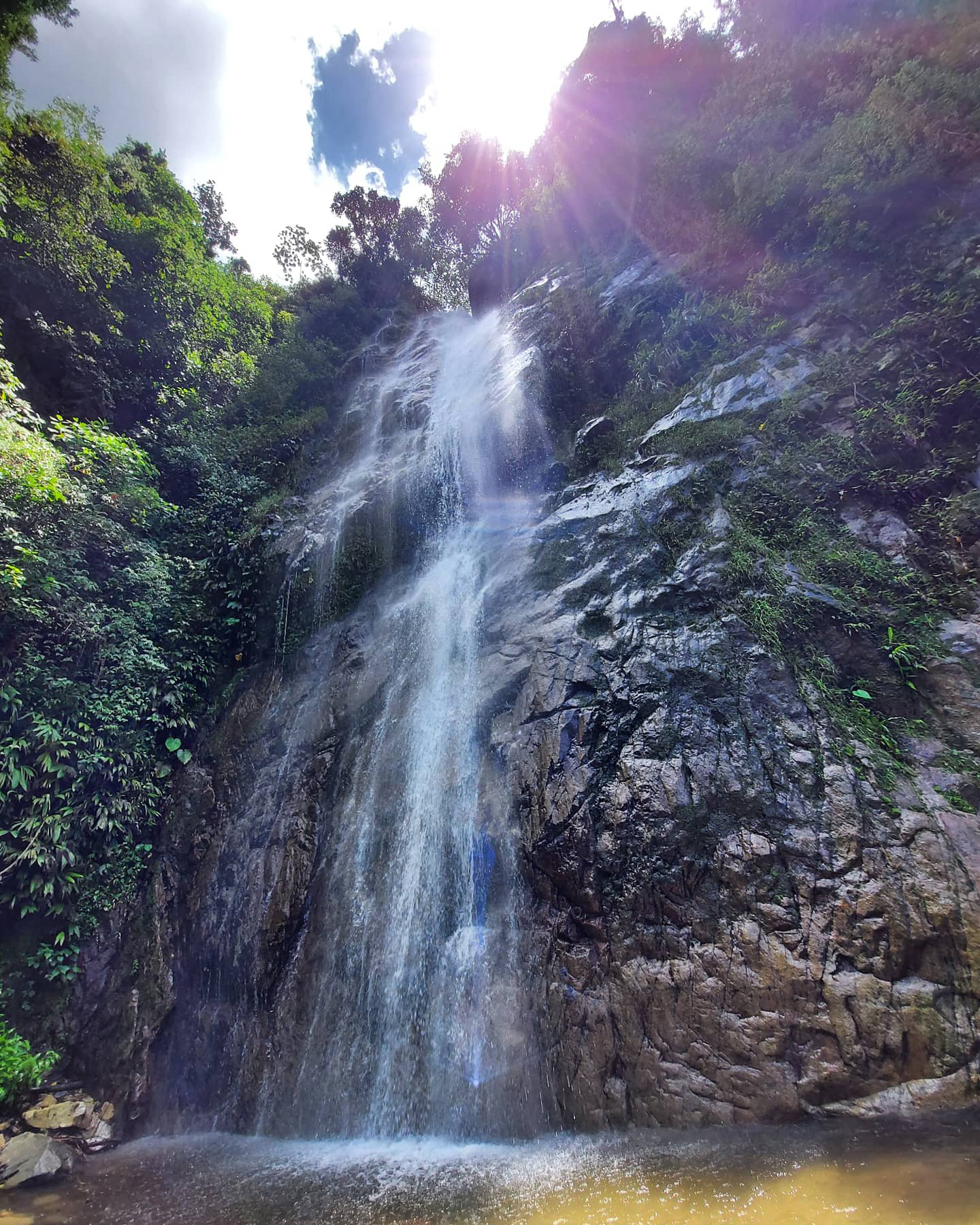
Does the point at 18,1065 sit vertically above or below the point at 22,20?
below

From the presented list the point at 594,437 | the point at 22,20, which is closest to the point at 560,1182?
the point at 594,437

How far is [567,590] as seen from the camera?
8.34m

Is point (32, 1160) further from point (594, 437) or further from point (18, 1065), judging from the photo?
point (594, 437)

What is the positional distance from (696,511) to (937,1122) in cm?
677

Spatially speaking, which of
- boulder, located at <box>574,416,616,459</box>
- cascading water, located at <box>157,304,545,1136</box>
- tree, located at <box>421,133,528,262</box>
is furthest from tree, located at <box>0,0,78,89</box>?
tree, located at <box>421,133,528,262</box>

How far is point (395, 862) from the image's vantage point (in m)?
7.02

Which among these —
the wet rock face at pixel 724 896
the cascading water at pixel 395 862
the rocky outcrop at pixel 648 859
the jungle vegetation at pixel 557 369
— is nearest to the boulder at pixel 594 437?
the jungle vegetation at pixel 557 369

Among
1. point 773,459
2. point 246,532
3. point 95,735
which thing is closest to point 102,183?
point 246,532

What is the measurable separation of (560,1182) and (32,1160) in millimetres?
5210

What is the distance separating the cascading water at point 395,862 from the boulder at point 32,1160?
135cm

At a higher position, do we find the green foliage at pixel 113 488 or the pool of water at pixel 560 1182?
the green foliage at pixel 113 488

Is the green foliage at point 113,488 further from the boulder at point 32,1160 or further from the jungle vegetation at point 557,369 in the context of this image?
the boulder at point 32,1160

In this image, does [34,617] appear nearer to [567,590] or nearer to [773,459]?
[567,590]

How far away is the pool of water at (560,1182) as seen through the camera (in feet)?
10.7
